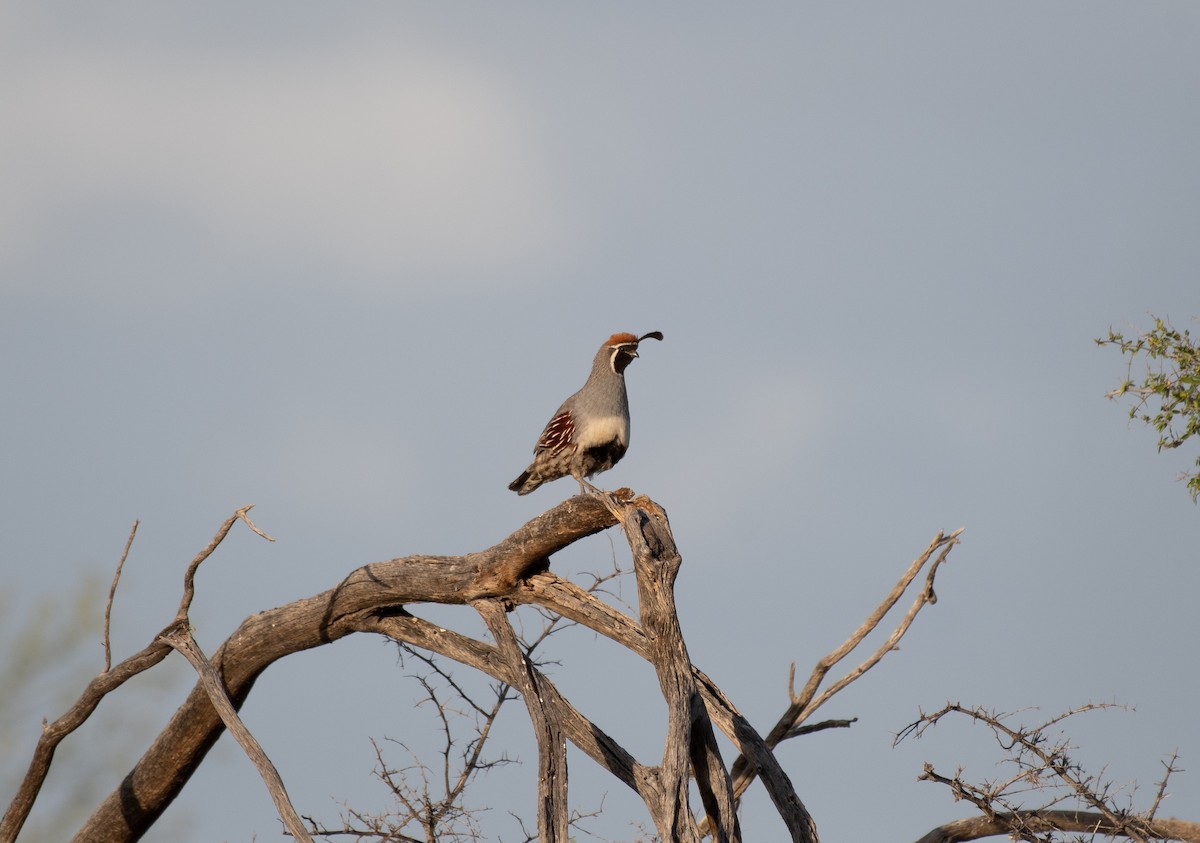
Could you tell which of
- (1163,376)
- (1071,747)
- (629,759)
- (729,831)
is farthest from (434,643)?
(1163,376)

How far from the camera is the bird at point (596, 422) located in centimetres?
670

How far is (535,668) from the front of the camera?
595cm

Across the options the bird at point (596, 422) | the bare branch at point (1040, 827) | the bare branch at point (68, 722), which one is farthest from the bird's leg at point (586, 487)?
the bare branch at point (1040, 827)

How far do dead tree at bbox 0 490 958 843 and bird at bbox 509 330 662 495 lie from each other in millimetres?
742

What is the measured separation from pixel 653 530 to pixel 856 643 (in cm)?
209

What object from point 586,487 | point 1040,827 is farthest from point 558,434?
point 1040,827

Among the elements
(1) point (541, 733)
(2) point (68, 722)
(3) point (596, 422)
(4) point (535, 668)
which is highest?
(3) point (596, 422)

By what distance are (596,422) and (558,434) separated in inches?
13.4

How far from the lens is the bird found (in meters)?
6.70

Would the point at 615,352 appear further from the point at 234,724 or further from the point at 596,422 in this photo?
the point at 234,724

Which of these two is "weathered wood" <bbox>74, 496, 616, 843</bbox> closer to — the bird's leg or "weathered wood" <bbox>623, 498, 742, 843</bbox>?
the bird's leg

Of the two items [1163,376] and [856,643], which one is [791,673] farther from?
[1163,376]

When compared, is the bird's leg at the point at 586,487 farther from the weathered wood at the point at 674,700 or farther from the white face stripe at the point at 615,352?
the white face stripe at the point at 615,352

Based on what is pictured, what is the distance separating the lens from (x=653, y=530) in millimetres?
5301
